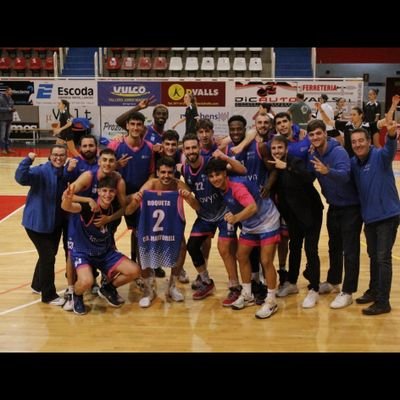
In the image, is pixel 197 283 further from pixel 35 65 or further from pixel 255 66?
pixel 35 65

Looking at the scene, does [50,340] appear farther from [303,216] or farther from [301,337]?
[303,216]

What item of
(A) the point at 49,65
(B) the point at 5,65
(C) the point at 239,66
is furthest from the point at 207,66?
(B) the point at 5,65

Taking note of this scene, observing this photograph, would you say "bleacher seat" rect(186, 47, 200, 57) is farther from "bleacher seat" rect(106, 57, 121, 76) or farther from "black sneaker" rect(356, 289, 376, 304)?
"black sneaker" rect(356, 289, 376, 304)

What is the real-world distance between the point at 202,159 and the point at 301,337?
1821mm

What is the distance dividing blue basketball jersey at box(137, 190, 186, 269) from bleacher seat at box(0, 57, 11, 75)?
A: 1647 centimetres

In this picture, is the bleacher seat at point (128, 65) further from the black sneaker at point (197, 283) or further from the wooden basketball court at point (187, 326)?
the black sneaker at point (197, 283)

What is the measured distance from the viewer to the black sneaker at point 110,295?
17.0 feet

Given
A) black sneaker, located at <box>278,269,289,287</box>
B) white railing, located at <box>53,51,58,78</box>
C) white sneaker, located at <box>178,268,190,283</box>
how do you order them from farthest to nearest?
white railing, located at <box>53,51,58,78</box>
white sneaker, located at <box>178,268,190,283</box>
black sneaker, located at <box>278,269,289,287</box>

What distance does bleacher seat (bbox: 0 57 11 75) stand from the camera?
64.5 feet

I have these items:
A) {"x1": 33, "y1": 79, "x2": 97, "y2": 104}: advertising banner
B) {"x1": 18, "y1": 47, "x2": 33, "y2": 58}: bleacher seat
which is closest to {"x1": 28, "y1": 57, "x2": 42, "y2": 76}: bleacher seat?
{"x1": 18, "y1": 47, "x2": 33, "y2": 58}: bleacher seat

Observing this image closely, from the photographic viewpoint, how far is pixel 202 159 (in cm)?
522
